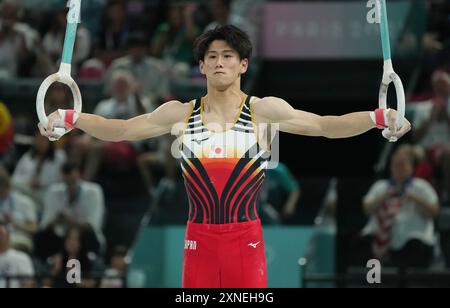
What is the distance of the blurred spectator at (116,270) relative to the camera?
1090cm

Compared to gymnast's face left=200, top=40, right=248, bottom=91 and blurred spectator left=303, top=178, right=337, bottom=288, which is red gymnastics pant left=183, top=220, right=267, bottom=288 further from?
blurred spectator left=303, top=178, right=337, bottom=288

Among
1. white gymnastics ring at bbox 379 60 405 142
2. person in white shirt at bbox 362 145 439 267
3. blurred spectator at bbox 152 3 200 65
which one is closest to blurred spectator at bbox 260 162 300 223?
person in white shirt at bbox 362 145 439 267

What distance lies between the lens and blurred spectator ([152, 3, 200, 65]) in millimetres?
14969

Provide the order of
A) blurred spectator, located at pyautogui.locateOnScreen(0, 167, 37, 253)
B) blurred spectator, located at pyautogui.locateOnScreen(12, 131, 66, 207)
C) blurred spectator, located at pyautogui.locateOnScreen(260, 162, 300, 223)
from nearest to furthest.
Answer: blurred spectator, located at pyautogui.locateOnScreen(260, 162, 300, 223) < blurred spectator, located at pyautogui.locateOnScreen(0, 167, 37, 253) < blurred spectator, located at pyautogui.locateOnScreen(12, 131, 66, 207)

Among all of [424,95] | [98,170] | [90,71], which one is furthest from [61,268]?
[424,95]

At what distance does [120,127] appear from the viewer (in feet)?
25.5

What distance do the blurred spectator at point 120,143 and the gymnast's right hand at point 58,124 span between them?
5682mm

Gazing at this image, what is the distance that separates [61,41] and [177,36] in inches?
64.6

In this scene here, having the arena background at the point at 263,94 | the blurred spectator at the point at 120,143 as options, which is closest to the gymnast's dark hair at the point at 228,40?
the arena background at the point at 263,94

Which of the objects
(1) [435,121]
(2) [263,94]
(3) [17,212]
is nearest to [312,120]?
(1) [435,121]

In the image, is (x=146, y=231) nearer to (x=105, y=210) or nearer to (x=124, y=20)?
(x=105, y=210)

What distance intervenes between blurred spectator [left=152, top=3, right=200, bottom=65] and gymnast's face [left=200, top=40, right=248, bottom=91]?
23.7ft

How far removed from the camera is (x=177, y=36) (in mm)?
15250
